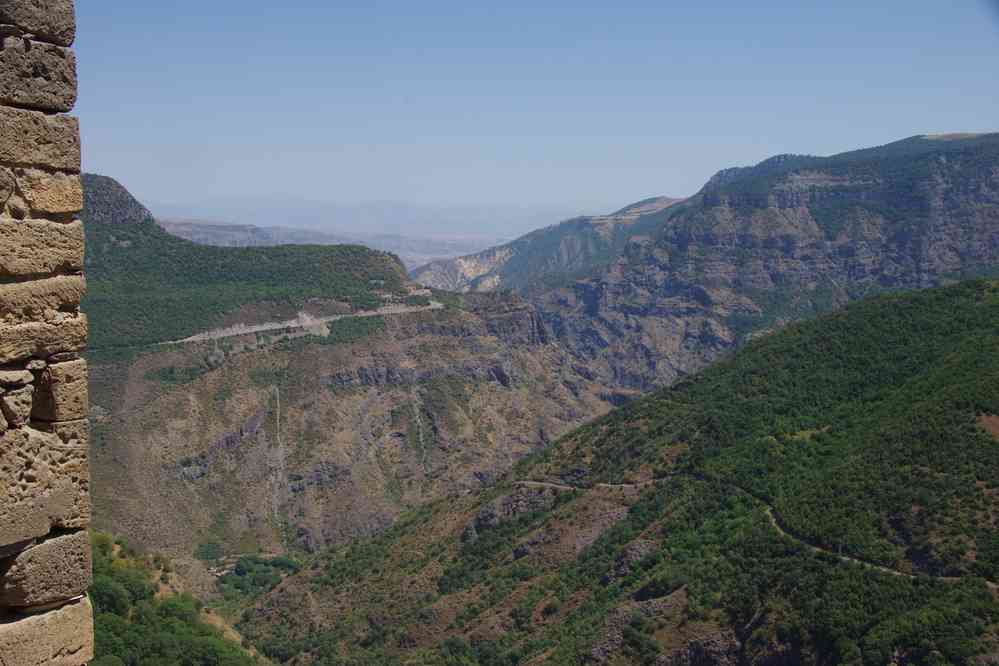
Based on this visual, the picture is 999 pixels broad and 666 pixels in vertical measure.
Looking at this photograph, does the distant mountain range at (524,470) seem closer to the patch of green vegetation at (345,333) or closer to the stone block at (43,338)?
the patch of green vegetation at (345,333)

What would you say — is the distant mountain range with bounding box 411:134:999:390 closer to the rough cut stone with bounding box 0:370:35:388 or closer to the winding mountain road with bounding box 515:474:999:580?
the winding mountain road with bounding box 515:474:999:580

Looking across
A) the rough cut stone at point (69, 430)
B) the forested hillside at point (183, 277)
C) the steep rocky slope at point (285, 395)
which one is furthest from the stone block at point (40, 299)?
the forested hillside at point (183, 277)

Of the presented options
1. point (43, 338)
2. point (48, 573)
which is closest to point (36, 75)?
point (43, 338)

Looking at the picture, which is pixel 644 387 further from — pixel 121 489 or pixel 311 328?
pixel 121 489

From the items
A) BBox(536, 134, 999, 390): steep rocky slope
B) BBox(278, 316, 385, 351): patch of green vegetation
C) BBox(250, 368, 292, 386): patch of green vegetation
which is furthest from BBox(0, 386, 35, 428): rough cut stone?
BBox(536, 134, 999, 390): steep rocky slope

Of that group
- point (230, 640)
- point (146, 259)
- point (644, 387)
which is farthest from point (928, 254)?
point (230, 640)
